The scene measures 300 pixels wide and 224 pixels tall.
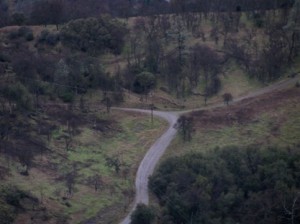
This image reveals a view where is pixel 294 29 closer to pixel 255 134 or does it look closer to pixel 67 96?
pixel 255 134

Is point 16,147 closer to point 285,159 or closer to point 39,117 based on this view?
point 39,117

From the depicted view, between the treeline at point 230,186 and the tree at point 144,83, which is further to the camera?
the tree at point 144,83

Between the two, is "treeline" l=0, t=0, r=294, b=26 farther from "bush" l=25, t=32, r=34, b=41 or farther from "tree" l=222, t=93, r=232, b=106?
"tree" l=222, t=93, r=232, b=106

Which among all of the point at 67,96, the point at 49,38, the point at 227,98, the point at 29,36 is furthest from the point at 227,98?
the point at 29,36

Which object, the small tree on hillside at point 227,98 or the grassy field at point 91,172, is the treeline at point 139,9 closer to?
the small tree on hillside at point 227,98

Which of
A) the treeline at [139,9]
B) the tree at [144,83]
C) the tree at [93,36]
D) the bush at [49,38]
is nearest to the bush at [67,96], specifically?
the tree at [144,83]

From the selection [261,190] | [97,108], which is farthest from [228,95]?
[261,190]

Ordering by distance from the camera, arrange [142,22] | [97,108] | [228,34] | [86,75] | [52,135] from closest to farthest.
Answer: [52,135] < [97,108] < [86,75] < [228,34] < [142,22]
